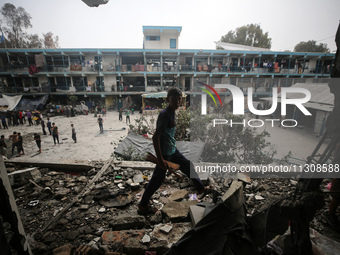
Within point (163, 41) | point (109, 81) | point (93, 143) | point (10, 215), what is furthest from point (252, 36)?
point (10, 215)

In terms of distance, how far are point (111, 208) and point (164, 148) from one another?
1268 millimetres

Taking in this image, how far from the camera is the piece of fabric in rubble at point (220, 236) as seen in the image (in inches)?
47.8

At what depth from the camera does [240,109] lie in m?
4.96

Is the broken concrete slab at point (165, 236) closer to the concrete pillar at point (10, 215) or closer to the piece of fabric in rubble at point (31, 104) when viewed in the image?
the concrete pillar at point (10, 215)

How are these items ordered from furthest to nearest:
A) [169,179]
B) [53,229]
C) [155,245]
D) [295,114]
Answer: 1. [295,114]
2. [169,179]
3. [53,229]
4. [155,245]

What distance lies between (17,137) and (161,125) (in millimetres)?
9968

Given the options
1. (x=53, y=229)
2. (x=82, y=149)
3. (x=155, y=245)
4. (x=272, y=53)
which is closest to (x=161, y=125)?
(x=155, y=245)

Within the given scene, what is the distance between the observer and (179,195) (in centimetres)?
286

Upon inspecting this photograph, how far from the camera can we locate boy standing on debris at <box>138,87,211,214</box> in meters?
2.30

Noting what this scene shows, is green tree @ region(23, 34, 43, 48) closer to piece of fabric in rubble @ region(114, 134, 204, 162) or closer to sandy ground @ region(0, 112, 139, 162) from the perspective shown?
sandy ground @ region(0, 112, 139, 162)

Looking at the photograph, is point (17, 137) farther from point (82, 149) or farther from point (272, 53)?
point (272, 53)

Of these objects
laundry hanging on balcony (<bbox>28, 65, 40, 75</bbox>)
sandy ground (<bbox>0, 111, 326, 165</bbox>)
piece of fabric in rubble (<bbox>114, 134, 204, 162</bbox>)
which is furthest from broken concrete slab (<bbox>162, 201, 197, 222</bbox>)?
laundry hanging on balcony (<bbox>28, 65, 40, 75</bbox>)

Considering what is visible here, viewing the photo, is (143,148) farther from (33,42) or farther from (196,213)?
(33,42)

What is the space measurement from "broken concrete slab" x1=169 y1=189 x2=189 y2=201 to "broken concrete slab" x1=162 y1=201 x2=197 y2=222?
0.20m
